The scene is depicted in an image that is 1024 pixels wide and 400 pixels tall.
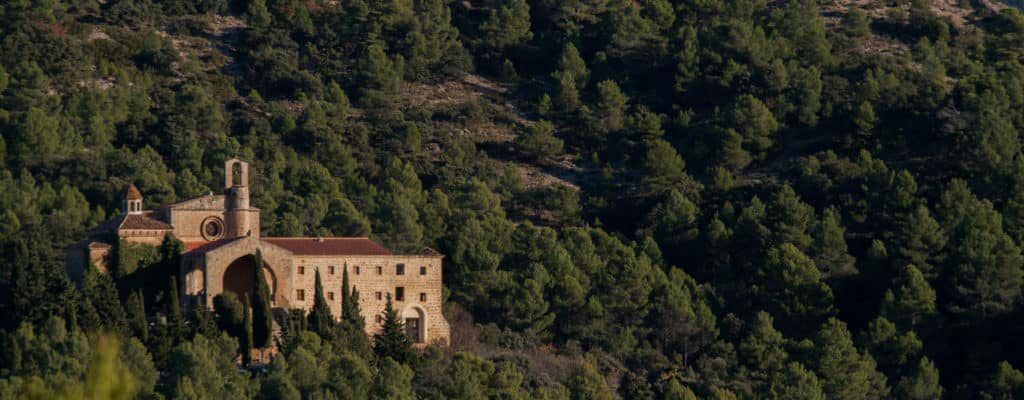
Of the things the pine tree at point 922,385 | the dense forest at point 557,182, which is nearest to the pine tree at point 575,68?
the dense forest at point 557,182

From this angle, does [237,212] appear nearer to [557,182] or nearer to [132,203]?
[132,203]

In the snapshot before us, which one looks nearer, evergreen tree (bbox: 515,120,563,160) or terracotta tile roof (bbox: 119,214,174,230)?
terracotta tile roof (bbox: 119,214,174,230)

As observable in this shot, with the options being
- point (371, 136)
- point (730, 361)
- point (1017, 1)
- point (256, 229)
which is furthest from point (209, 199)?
point (1017, 1)

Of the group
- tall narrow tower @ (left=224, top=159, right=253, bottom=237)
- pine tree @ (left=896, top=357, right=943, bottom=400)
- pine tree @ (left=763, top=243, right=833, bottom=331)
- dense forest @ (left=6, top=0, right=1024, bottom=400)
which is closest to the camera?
dense forest @ (left=6, top=0, right=1024, bottom=400)

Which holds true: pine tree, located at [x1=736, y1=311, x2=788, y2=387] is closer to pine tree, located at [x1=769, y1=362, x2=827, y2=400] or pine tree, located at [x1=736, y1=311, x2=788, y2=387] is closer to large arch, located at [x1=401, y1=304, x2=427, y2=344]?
pine tree, located at [x1=769, y1=362, x2=827, y2=400]

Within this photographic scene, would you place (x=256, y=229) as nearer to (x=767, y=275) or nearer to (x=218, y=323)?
(x=218, y=323)

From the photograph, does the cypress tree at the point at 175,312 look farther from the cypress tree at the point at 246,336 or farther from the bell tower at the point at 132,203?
the bell tower at the point at 132,203

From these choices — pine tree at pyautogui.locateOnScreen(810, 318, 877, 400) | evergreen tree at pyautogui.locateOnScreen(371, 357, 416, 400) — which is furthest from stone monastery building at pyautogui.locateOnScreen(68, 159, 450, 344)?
A: pine tree at pyautogui.locateOnScreen(810, 318, 877, 400)
